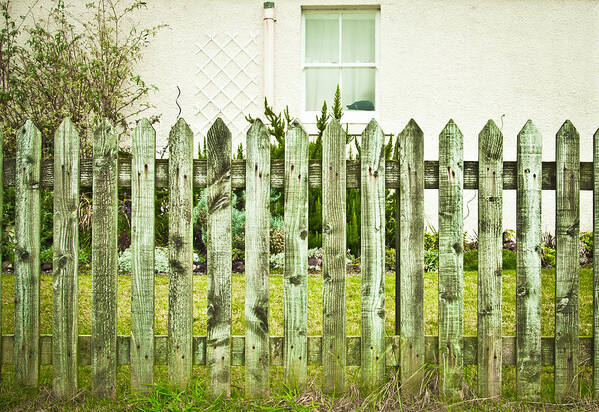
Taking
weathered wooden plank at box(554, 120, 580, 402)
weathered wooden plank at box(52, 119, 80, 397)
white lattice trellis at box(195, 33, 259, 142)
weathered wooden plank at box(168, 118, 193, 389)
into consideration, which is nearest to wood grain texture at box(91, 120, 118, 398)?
weathered wooden plank at box(52, 119, 80, 397)

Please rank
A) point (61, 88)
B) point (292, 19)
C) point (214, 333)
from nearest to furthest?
point (214, 333) < point (61, 88) < point (292, 19)

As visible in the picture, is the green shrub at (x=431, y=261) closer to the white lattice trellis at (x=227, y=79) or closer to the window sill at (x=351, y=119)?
the window sill at (x=351, y=119)

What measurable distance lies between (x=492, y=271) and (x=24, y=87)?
6.63 metres

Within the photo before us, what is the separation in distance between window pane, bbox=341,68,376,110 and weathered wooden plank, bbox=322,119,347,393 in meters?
5.29

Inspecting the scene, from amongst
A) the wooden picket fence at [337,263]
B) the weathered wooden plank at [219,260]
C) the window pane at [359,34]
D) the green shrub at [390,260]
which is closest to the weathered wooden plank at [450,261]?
the wooden picket fence at [337,263]

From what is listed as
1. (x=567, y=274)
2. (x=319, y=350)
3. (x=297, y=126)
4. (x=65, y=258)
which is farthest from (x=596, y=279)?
(x=65, y=258)

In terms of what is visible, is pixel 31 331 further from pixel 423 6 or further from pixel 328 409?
pixel 423 6

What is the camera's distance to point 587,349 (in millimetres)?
2418

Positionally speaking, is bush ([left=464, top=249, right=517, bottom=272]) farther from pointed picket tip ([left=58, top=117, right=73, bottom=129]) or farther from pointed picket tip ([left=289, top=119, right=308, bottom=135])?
pointed picket tip ([left=58, top=117, right=73, bottom=129])

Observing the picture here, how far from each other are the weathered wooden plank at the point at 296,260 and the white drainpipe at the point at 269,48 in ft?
16.2

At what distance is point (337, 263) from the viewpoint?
7.68ft

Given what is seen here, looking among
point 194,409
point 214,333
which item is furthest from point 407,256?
point 194,409

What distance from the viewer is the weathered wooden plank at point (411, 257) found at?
2.34m

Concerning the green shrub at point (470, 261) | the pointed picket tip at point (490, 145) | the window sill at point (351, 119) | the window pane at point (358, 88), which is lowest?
the green shrub at point (470, 261)
